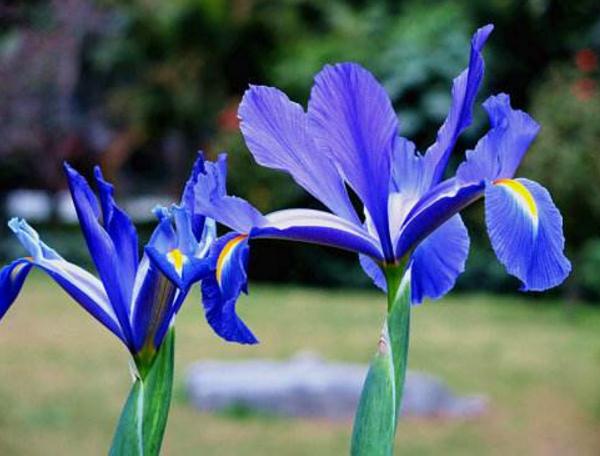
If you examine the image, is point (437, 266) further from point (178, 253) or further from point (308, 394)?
point (308, 394)

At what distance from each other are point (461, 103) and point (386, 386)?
222mm

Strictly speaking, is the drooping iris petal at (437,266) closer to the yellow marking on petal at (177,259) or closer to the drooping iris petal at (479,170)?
the drooping iris petal at (479,170)

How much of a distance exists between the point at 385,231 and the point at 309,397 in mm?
5898

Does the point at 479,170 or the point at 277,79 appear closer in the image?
the point at 479,170

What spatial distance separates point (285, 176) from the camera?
12.8 metres

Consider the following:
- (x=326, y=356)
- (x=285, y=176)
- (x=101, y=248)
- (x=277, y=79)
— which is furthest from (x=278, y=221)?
(x=277, y=79)

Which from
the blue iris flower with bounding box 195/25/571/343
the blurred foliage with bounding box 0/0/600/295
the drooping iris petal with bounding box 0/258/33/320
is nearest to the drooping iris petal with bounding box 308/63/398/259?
the blue iris flower with bounding box 195/25/571/343

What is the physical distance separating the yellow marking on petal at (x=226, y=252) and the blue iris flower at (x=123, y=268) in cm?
3

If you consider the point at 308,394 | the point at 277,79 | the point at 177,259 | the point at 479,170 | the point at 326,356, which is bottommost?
the point at 177,259

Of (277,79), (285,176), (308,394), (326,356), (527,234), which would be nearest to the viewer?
(527,234)

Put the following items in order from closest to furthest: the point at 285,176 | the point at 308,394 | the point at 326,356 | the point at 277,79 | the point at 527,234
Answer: the point at 527,234
the point at 308,394
the point at 326,356
the point at 285,176
the point at 277,79

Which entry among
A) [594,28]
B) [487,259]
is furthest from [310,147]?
[594,28]

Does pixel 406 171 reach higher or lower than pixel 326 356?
lower

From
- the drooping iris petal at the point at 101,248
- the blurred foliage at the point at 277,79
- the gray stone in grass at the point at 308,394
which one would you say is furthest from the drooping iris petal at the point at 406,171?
the blurred foliage at the point at 277,79
